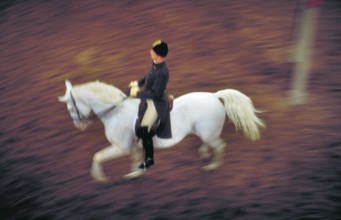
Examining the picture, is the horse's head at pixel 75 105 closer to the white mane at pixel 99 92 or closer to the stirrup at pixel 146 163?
the white mane at pixel 99 92

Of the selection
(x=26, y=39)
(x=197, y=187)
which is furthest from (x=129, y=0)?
(x=197, y=187)

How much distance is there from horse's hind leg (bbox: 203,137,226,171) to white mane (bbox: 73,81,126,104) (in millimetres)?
1699

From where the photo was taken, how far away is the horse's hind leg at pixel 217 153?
547 cm

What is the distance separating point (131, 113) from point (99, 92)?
58 cm

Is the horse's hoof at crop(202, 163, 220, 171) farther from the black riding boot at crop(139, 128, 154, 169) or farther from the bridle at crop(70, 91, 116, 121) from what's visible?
the bridle at crop(70, 91, 116, 121)

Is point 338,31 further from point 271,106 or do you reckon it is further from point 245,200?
point 245,200

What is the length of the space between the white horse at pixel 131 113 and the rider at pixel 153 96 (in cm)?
20

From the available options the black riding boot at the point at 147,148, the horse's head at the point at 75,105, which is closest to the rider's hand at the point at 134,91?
the black riding boot at the point at 147,148

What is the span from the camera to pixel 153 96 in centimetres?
464

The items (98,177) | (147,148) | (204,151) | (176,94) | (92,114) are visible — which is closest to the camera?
(92,114)

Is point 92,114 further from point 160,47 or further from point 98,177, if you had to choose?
point 160,47

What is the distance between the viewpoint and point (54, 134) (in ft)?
21.1

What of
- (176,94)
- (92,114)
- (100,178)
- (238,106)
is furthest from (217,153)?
(92,114)

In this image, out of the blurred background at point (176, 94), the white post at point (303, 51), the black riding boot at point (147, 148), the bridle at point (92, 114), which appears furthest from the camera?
the white post at point (303, 51)
